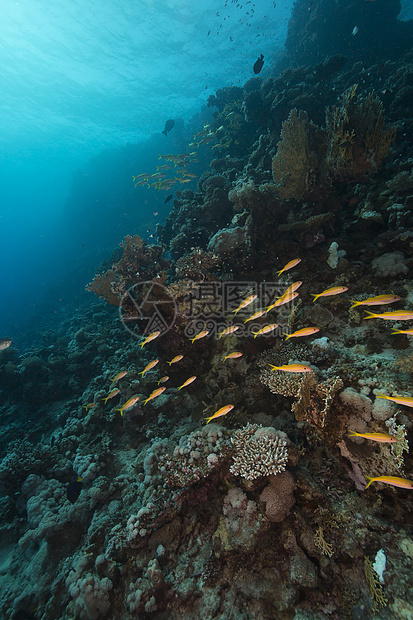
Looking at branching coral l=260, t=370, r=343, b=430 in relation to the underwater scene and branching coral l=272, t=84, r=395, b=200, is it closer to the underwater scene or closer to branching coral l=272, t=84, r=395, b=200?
the underwater scene

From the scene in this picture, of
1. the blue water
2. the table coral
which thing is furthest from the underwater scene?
the blue water

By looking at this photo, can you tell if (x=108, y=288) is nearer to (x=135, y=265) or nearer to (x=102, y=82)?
(x=135, y=265)

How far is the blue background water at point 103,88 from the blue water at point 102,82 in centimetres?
16

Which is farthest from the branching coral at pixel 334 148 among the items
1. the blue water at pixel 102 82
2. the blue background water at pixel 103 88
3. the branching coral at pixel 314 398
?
the blue water at pixel 102 82

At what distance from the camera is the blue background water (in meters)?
28.7

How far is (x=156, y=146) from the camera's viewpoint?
39.6 metres

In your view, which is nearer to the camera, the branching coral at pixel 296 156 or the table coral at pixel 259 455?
the table coral at pixel 259 455

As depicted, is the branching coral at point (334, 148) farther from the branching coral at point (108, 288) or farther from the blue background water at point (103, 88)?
the blue background water at point (103, 88)

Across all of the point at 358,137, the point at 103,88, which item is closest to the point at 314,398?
the point at 358,137

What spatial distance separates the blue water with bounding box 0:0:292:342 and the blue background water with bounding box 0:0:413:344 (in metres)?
0.16

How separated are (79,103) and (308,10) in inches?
1537

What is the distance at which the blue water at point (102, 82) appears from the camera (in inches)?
1126

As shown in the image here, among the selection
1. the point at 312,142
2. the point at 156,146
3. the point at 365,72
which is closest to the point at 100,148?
the point at 156,146

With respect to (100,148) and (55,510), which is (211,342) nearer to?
(55,510)
